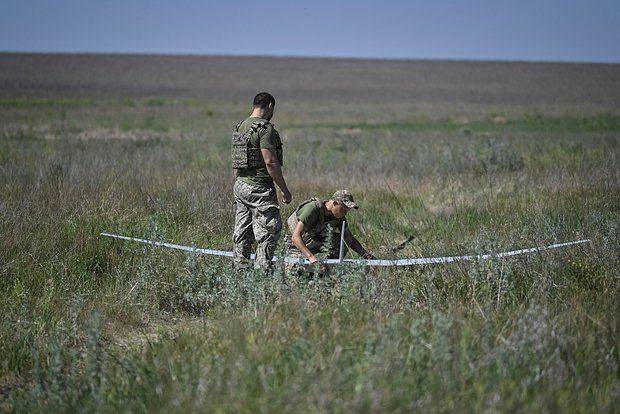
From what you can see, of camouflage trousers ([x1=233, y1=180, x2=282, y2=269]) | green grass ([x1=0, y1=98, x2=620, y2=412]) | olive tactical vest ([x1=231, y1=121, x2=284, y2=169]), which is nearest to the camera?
green grass ([x1=0, y1=98, x2=620, y2=412])

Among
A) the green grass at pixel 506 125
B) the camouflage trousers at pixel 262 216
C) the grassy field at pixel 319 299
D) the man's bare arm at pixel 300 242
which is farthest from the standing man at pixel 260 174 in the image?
the green grass at pixel 506 125

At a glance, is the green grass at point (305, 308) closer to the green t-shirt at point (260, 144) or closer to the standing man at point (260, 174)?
the standing man at point (260, 174)

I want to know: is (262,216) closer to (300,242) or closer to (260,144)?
(300,242)

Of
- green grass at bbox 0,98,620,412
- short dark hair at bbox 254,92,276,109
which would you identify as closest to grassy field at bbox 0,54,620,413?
green grass at bbox 0,98,620,412

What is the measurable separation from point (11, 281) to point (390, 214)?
15.2 ft

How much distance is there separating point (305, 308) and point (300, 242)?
1.59 metres

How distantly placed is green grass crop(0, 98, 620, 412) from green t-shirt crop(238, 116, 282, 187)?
79 centimetres

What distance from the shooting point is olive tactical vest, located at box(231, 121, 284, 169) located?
5.95m

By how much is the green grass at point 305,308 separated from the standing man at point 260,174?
44 cm

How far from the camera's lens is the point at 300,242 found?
5926mm

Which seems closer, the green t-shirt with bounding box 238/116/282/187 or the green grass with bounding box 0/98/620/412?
the green grass with bounding box 0/98/620/412

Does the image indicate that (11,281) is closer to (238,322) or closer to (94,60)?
(238,322)

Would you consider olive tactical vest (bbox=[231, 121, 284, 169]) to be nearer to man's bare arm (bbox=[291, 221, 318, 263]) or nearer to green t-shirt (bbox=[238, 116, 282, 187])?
green t-shirt (bbox=[238, 116, 282, 187])

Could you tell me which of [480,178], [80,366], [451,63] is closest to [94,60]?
[451,63]
